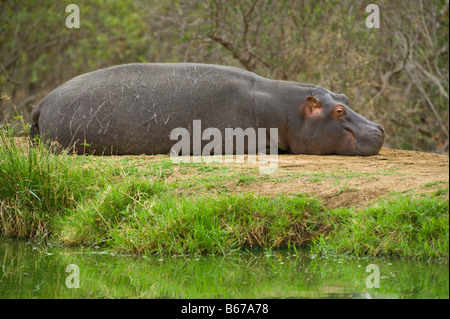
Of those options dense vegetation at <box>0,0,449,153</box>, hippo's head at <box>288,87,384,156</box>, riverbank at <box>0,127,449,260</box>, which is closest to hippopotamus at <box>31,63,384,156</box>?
hippo's head at <box>288,87,384,156</box>

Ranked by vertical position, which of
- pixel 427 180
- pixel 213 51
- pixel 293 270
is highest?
pixel 213 51

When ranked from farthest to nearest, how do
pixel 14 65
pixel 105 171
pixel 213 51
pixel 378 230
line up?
pixel 14 65
pixel 213 51
pixel 105 171
pixel 378 230

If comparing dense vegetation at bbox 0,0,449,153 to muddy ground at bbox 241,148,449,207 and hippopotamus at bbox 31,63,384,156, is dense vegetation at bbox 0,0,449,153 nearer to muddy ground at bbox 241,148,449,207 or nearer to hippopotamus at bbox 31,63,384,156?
hippopotamus at bbox 31,63,384,156

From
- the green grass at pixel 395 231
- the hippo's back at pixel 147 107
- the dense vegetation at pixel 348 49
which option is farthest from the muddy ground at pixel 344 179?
the dense vegetation at pixel 348 49

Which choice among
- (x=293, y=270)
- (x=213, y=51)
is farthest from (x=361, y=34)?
(x=293, y=270)

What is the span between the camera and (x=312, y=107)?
8336 millimetres

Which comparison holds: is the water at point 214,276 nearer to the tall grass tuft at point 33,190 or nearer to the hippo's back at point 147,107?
the tall grass tuft at point 33,190

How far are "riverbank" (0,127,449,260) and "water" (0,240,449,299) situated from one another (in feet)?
0.60

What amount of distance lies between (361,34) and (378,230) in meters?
8.10

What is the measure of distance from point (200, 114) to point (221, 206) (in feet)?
8.46

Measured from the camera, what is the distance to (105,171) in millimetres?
6895

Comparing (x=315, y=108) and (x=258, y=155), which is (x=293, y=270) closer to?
(x=258, y=155)

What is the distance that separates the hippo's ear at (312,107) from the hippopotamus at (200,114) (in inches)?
0.5

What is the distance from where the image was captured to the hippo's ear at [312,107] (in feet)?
27.2
